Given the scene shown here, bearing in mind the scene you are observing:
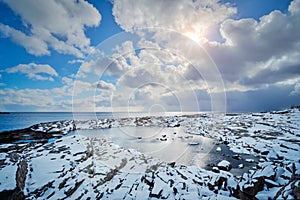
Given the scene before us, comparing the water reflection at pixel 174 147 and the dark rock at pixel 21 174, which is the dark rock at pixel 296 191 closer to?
the water reflection at pixel 174 147

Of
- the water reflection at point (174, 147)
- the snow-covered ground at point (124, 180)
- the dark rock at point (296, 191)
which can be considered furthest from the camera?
the water reflection at point (174, 147)

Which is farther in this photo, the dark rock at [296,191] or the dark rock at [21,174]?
the dark rock at [21,174]

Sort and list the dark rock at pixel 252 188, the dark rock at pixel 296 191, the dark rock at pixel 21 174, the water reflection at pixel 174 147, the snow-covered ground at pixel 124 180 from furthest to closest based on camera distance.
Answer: the water reflection at pixel 174 147 < the dark rock at pixel 21 174 < the snow-covered ground at pixel 124 180 < the dark rock at pixel 252 188 < the dark rock at pixel 296 191

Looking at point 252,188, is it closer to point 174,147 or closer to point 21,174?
point 21,174

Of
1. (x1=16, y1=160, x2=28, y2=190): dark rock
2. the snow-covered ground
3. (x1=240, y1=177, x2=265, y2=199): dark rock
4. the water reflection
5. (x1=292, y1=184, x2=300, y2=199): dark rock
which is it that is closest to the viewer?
(x1=292, y1=184, x2=300, y2=199): dark rock

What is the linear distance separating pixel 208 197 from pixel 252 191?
2207 mm

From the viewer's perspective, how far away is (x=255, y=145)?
1056 inches

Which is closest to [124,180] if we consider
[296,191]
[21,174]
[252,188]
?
[252,188]

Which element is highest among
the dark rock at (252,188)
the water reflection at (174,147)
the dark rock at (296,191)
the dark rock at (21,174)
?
the dark rock at (296,191)

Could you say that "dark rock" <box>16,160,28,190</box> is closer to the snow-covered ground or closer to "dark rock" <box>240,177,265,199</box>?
the snow-covered ground

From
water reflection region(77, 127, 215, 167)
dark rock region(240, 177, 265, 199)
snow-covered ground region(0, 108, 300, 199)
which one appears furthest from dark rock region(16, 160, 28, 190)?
water reflection region(77, 127, 215, 167)

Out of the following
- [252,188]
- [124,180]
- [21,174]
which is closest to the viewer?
[252,188]

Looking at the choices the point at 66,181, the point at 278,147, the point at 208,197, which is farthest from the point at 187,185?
the point at 278,147

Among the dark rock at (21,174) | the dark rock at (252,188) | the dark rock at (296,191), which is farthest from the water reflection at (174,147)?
the dark rock at (21,174)
